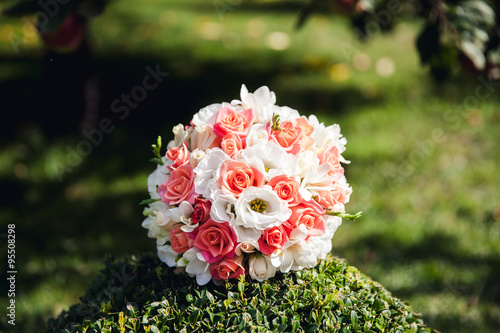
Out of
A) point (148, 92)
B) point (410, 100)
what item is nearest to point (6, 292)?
point (148, 92)

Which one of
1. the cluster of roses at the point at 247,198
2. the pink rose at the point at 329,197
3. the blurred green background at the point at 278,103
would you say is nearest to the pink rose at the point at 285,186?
the cluster of roses at the point at 247,198

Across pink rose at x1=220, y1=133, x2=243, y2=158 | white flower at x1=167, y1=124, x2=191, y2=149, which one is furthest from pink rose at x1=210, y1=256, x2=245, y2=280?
white flower at x1=167, y1=124, x2=191, y2=149

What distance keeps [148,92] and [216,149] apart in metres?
3.12

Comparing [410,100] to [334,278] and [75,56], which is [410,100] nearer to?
[75,56]

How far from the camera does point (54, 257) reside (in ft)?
9.51

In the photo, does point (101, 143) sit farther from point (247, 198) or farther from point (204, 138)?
point (247, 198)

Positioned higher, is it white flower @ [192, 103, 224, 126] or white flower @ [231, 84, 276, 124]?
white flower @ [231, 84, 276, 124]

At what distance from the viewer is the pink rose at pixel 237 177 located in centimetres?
140

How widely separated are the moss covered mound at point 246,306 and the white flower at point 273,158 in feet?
1.11

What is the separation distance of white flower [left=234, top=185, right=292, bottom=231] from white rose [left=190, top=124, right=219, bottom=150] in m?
0.24

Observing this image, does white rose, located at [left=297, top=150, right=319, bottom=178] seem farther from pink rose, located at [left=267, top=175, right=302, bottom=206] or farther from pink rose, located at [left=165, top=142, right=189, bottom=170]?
pink rose, located at [left=165, top=142, right=189, bottom=170]

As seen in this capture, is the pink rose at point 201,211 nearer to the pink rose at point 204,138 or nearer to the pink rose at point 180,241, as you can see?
the pink rose at point 180,241

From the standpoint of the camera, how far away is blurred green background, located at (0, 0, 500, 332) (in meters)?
2.77

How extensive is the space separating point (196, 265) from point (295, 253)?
0.30 meters
